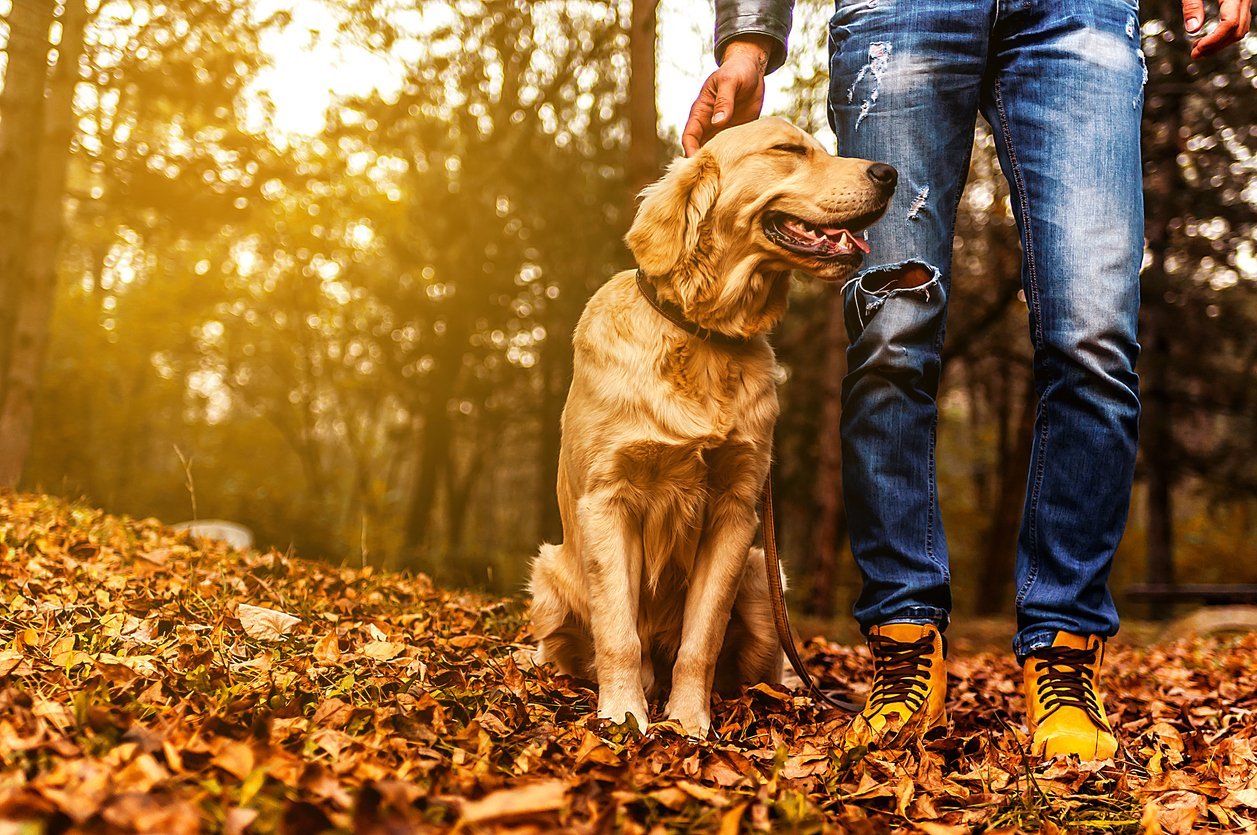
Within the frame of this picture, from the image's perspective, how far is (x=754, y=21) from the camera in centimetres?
277

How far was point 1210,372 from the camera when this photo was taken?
1427cm

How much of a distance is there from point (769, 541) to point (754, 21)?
158 centimetres

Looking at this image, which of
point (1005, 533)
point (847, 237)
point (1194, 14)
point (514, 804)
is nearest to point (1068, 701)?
point (847, 237)

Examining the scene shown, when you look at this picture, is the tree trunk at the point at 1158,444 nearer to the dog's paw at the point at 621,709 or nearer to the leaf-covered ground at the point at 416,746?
the leaf-covered ground at the point at 416,746

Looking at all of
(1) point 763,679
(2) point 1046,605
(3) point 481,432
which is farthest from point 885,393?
(3) point 481,432

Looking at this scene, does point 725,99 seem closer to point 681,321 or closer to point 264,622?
point 681,321

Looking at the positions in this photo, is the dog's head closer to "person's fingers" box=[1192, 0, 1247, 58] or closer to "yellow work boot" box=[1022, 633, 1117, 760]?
"person's fingers" box=[1192, 0, 1247, 58]

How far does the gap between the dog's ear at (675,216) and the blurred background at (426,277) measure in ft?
11.4

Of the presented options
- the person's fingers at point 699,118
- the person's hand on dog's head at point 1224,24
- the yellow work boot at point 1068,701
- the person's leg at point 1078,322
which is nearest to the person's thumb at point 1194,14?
the person's hand on dog's head at point 1224,24

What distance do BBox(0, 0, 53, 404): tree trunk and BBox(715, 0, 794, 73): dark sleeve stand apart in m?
6.35

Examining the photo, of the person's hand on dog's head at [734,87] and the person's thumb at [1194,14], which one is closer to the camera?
the person's thumb at [1194,14]

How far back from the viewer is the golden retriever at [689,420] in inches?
102

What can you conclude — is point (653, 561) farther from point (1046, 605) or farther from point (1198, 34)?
point (1198, 34)

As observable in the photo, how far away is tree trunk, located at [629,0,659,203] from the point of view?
237 inches
